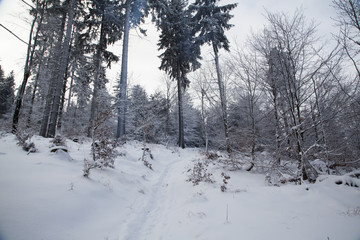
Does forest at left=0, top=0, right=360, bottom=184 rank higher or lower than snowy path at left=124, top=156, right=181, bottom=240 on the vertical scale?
higher

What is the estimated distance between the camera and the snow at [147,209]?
203 centimetres

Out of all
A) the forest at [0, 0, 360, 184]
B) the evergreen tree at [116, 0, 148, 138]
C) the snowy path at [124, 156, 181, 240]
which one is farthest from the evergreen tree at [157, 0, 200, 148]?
the snowy path at [124, 156, 181, 240]

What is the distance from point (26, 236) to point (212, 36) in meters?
13.3

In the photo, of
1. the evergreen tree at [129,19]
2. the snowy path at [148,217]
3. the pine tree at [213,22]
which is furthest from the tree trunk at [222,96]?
the evergreen tree at [129,19]

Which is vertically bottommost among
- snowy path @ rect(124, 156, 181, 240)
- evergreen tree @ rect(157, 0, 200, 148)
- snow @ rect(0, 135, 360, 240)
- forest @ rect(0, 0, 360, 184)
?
snowy path @ rect(124, 156, 181, 240)

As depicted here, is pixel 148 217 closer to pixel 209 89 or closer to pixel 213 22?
pixel 209 89

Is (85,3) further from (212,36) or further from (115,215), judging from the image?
(115,215)

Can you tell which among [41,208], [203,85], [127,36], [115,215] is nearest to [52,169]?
[41,208]

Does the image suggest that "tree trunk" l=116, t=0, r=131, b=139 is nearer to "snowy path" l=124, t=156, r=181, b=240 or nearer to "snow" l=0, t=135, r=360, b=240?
"snow" l=0, t=135, r=360, b=240

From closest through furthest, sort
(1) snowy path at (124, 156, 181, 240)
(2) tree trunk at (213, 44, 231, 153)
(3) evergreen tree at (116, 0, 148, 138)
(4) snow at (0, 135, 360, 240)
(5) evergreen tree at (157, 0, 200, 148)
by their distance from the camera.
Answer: (4) snow at (0, 135, 360, 240)
(1) snowy path at (124, 156, 181, 240)
(2) tree trunk at (213, 44, 231, 153)
(3) evergreen tree at (116, 0, 148, 138)
(5) evergreen tree at (157, 0, 200, 148)

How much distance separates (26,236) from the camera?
1715 millimetres

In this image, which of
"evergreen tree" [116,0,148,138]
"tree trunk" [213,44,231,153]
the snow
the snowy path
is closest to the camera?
the snow

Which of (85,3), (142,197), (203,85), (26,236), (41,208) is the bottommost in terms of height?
(142,197)

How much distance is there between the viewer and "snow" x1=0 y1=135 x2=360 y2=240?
2029mm
